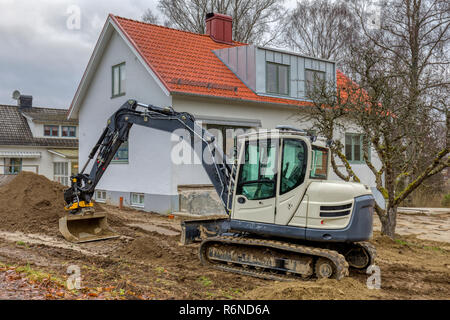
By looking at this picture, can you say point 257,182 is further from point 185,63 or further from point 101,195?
point 101,195

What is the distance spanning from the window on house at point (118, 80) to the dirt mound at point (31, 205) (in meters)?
5.31

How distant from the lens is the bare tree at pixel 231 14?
1102 inches

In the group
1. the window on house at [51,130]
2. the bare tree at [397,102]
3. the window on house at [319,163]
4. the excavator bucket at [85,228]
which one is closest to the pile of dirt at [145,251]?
the excavator bucket at [85,228]

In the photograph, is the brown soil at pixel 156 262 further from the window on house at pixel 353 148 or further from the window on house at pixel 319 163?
the window on house at pixel 353 148

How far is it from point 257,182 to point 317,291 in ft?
7.50

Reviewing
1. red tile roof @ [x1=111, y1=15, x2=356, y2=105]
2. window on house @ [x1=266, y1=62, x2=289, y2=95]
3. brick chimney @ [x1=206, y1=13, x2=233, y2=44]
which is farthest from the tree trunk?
brick chimney @ [x1=206, y1=13, x2=233, y2=44]

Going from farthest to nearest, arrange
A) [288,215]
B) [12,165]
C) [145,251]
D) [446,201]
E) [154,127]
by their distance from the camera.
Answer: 1. [12,165]
2. [446,201]
3. [154,127]
4. [145,251]
5. [288,215]

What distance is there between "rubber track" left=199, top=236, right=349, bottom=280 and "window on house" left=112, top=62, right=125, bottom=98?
1132 centimetres

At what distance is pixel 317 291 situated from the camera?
621 cm

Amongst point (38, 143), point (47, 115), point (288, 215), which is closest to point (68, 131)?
point (47, 115)

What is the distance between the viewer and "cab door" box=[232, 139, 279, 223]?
302 inches

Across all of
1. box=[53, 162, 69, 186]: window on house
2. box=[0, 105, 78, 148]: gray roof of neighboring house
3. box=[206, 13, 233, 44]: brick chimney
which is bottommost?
box=[53, 162, 69, 186]: window on house

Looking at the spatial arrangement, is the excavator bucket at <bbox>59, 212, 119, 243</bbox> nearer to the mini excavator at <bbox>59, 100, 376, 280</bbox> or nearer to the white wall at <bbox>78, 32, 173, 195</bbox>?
the mini excavator at <bbox>59, 100, 376, 280</bbox>

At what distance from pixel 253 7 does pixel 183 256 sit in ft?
74.9
